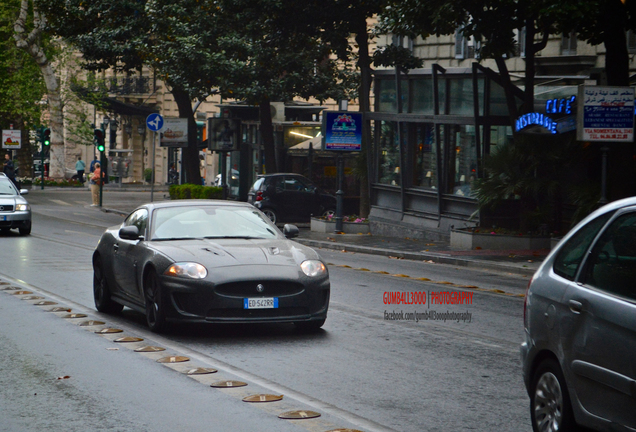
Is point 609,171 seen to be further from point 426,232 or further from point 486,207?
point 426,232

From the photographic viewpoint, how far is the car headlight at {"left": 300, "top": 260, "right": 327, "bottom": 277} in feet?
33.2

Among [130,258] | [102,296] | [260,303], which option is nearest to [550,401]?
[260,303]

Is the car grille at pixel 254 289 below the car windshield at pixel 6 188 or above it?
below

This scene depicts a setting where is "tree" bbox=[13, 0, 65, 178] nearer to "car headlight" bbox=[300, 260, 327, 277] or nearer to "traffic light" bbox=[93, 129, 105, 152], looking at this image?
"traffic light" bbox=[93, 129, 105, 152]

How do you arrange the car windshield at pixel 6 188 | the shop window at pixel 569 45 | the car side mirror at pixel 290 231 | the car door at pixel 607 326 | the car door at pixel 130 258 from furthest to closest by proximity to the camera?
1. the shop window at pixel 569 45
2. the car windshield at pixel 6 188
3. the car side mirror at pixel 290 231
4. the car door at pixel 130 258
5. the car door at pixel 607 326

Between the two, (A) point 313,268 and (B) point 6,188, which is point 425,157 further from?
(A) point 313,268

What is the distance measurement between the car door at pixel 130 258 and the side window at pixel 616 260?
6.16 metres

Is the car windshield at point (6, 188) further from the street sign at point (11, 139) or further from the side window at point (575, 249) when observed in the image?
the street sign at point (11, 139)

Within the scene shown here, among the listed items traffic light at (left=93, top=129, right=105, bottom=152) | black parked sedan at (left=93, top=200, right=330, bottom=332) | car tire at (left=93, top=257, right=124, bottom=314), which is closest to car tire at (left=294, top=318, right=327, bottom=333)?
black parked sedan at (left=93, top=200, right=330, bottom=332)

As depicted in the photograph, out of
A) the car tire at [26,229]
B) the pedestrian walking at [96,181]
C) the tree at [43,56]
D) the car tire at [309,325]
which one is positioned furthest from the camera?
the tree at [43,56]

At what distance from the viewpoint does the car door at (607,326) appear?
495cm

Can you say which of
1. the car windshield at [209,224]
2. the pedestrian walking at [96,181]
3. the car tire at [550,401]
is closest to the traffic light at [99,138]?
the pedestrian walking at [96,181]

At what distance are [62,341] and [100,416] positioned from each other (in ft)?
Result: 10.7

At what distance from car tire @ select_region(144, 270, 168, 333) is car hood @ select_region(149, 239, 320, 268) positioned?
310mm
